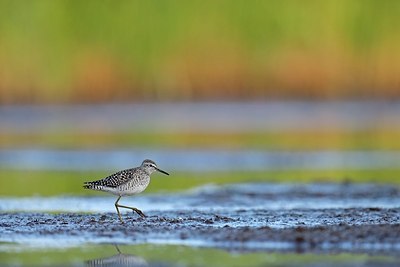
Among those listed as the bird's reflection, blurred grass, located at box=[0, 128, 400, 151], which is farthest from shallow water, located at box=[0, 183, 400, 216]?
blurred grass, located at box=[0, 128, 400, 151]

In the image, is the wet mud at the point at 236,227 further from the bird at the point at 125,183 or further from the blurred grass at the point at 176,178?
the blurred grass at the point at 176,178

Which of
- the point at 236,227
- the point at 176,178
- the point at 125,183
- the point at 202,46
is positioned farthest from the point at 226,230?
the point at 202,46

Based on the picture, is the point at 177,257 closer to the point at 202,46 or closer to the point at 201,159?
the point at 201,159

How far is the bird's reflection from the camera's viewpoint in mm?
9352

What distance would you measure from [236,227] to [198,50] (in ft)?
81.3

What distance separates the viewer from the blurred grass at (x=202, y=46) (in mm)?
35438

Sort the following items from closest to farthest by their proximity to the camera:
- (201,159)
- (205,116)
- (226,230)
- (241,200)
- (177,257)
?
(177,257) < (226,230) < (241,200) < (201,159) < (205,116)

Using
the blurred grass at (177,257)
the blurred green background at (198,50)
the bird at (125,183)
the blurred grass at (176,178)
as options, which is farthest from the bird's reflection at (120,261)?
the blurred green background at (198,50)

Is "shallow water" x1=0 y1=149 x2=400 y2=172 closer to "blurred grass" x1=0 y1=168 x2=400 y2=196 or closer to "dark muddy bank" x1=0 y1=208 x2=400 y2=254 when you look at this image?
"blurred grass" x1=0 y1=168 x2=400 y2=196

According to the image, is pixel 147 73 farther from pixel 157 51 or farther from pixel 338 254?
pixel 338 254

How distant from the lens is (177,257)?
970cm

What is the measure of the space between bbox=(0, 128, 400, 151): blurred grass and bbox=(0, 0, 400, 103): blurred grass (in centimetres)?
595

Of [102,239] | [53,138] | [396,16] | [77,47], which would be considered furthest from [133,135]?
[102,239]

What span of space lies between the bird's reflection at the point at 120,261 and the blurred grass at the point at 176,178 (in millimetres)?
7171
